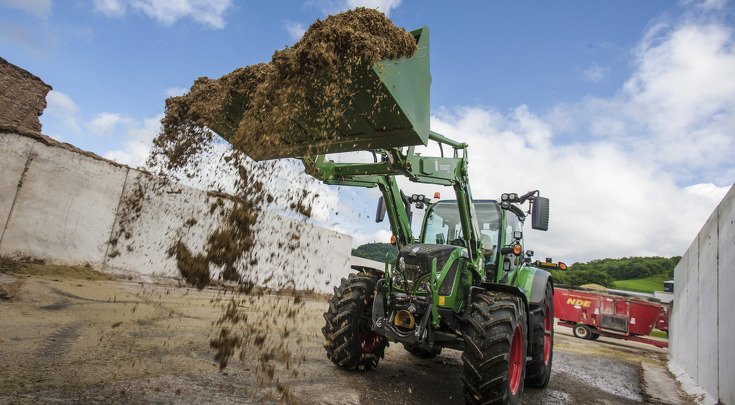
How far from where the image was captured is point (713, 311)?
16.9ft

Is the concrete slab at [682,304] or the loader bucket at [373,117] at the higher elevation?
the loader bucket at [373,117]

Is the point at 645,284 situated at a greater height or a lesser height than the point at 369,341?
greater

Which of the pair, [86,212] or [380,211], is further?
[86,212]

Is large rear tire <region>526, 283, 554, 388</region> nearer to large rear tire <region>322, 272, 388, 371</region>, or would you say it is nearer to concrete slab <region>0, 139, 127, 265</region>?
large rear tire <region>322, 272, 388, 371</region>

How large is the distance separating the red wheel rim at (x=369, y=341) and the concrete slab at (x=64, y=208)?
19.5 feet

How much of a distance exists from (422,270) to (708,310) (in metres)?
4.35

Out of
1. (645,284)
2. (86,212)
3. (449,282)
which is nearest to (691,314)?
(449,282)

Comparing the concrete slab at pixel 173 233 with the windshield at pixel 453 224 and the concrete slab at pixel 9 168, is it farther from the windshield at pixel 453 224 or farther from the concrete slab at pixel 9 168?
the windshield at pixel 453 224

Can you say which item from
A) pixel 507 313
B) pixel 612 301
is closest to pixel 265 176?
pixel 507 313

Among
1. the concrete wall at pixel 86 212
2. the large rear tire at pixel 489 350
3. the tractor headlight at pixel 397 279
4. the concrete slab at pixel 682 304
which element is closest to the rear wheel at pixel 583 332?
the concrete slab at pixel 682 304

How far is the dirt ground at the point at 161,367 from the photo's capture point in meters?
2.78

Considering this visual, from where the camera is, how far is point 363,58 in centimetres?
319

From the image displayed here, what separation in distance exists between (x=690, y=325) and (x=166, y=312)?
28.1 ft

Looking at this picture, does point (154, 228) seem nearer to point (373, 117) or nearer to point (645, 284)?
point (373, 117)
